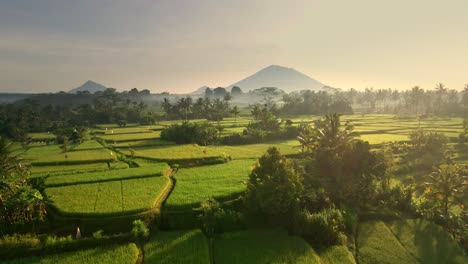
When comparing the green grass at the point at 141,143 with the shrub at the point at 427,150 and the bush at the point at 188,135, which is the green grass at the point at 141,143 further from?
the shrub at the point at 427,150

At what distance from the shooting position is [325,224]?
A: 18.9 metres

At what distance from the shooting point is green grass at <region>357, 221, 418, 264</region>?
17.7m

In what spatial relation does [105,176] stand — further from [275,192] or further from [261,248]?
[261,248]

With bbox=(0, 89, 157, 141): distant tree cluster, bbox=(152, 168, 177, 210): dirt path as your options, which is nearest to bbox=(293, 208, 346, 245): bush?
bbox=(152, 168, 177, 210): dirt path

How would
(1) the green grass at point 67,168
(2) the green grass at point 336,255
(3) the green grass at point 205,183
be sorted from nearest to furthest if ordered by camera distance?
(2) the green grass at point 336,255
(3) the green grass at point 205,183
(1) the green grass at point 67,168

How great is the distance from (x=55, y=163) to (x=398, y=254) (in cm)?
3237

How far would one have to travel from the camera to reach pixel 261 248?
17.7 metres

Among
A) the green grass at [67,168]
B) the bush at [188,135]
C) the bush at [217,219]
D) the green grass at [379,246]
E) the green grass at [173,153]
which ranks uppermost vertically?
the bush at [188,135]

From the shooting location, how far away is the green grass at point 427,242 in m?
17.8

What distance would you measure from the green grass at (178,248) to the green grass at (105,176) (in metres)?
9.94

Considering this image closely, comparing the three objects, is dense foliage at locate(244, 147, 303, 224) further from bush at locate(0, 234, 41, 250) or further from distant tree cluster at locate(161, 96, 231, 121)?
distant tree cluster at locate(161, 96, 231, 121)

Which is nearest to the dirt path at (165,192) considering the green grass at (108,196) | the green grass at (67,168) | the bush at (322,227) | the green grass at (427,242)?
the green grass at (108,196)

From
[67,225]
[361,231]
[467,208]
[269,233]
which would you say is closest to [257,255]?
[269,233]

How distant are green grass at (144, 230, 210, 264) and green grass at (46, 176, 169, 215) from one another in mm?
2959
